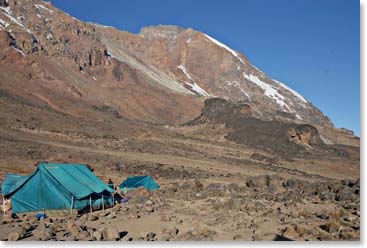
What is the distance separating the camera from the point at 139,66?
382 feet

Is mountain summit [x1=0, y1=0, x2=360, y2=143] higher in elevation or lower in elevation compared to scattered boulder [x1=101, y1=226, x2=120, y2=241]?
higher

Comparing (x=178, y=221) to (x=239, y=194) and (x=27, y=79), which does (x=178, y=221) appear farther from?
(x=27, y=79)

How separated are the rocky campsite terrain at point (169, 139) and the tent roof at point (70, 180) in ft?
3.21

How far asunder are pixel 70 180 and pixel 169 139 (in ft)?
136

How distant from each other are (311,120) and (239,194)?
11708 centimetres

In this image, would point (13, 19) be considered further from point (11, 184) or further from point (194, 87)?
point (11, 184)

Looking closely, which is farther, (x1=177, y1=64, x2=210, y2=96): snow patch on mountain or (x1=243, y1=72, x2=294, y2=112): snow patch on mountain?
(x1=243, y1=72, x2=294, y2=112): snow patch on mountain

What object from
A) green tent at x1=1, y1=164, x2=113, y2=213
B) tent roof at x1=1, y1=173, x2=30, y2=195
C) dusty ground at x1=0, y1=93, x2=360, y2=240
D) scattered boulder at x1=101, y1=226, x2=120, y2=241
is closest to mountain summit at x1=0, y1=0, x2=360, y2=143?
dusty ground at x1=0, y1=93, x2=360, y2=240

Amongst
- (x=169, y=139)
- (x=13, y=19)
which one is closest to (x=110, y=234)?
(x=169, y=139)

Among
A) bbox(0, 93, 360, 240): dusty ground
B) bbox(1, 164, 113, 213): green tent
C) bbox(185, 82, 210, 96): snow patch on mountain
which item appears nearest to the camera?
bbox(0, 93, 360, 240): dusty ground

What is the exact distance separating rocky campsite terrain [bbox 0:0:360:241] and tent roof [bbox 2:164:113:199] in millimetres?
979

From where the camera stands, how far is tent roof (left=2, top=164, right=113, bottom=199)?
14992 mm

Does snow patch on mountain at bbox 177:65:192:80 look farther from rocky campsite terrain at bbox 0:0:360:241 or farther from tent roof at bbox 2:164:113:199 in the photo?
tent roof at bbox 2:164:113:199

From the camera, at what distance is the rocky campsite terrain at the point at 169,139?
41.6 ft
